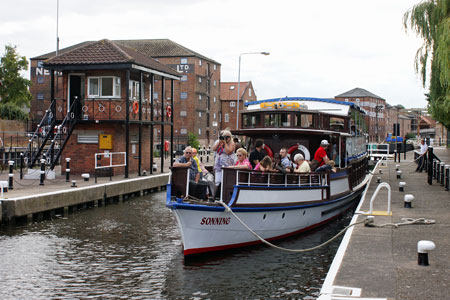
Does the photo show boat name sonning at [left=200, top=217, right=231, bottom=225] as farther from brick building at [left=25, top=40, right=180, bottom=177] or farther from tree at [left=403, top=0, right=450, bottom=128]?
brick building at [left=25, top=40, right=180, bottom=177]

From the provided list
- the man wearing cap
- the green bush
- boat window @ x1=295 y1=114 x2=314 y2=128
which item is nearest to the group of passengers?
the man wearing cap

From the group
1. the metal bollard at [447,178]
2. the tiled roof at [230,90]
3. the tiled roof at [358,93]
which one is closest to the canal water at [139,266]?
the metal bollard at [447,178]

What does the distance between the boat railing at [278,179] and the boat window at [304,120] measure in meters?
1.91

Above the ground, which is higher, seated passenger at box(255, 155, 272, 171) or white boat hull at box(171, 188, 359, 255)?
seated passenger at box(255, 155, 272, 171)

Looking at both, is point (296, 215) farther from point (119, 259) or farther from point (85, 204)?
point (85, 204)

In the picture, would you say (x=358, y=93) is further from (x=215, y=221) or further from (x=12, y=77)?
(x=215, y=221)

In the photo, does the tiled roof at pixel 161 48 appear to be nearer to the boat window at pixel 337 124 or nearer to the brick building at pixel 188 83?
the brick building at pixel 188 83

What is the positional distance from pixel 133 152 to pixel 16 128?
24.2m

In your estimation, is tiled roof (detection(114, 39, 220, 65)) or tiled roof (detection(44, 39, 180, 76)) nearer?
tiled roof (detection(44, 39, 180, 76))

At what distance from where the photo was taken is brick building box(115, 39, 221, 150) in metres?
77.6

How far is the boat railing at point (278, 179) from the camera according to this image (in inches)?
542

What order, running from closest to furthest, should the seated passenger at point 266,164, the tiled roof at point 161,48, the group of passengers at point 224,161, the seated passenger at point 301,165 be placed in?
the group of passengers at point 224,161 < the seated passenger at point 266,164 < the seated passenger at point 301,165 < the tiled roof at point 161,48

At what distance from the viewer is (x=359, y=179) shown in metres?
24.4

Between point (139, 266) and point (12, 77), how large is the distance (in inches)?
2175
